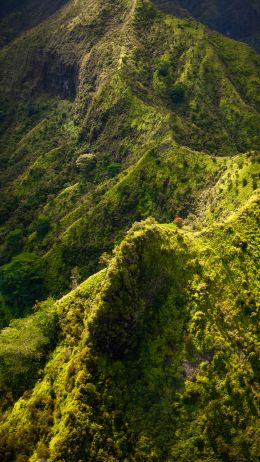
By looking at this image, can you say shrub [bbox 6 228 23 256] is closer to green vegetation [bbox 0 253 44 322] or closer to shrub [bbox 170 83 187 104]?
green vegetation [bbox 0 253 44 322]

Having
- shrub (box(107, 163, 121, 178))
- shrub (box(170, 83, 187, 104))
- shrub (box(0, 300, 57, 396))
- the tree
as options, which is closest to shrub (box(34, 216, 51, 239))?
the tree

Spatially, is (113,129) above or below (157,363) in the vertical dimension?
above

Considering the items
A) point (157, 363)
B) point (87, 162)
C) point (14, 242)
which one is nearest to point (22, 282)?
point (14, 242)

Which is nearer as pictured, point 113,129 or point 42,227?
point 42,227

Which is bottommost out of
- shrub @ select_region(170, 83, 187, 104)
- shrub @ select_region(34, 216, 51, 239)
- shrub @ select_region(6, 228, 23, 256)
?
shrub @ select_region(6, 228, 23, 256)

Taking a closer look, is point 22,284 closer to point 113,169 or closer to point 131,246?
point 113,169
